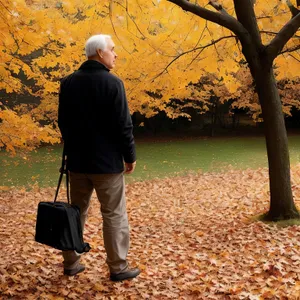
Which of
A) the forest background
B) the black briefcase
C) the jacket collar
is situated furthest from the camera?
the forest background

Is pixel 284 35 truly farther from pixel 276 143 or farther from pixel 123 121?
pixel 123 121

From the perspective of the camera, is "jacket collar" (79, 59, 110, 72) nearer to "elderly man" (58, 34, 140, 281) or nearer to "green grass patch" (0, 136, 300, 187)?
"elderly man" (58, 34, 140, 281)

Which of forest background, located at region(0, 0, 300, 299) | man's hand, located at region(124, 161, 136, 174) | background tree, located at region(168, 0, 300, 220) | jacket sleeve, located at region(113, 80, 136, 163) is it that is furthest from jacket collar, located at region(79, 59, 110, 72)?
background tree, located at region(168, 0, 300, 220)

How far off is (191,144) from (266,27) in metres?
13.6

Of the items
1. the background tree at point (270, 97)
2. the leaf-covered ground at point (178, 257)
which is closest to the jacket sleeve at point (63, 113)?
the leaf-covered ground at point (178, 257)

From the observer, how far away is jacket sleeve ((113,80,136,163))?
101 inches

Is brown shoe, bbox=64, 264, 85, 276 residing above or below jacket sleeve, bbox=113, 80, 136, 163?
below

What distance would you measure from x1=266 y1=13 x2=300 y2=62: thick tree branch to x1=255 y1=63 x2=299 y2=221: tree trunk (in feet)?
0.80

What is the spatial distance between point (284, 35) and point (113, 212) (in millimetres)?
2882

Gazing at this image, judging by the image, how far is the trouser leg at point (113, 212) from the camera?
2.68 m

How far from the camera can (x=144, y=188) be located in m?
8.73

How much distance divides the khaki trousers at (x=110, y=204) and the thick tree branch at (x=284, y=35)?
2611 mm

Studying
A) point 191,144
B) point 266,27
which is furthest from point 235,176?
point 191,144

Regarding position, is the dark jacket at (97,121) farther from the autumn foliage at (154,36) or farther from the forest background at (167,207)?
the autumn foliage at (154,36)
